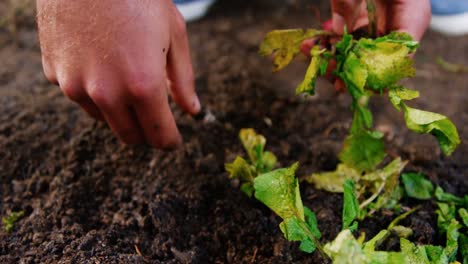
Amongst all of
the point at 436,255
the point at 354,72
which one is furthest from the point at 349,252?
the point at 354,72

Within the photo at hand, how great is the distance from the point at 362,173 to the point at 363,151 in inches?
3.6

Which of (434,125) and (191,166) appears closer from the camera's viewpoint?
(434,125)

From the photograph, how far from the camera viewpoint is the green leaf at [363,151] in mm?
1208

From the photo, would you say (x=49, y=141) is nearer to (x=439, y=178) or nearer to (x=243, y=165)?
(x=243, y=165)

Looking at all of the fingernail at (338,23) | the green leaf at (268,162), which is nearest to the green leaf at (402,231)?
the green leaf at (268,162)

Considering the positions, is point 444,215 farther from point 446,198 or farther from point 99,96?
point 99,96

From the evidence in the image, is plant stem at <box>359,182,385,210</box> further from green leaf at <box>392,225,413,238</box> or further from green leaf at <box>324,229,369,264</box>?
green leaf at <box>324,229,369,264</box>

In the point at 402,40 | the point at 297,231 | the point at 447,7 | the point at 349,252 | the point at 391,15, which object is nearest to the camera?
the point at 349,252

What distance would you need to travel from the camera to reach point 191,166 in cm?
132

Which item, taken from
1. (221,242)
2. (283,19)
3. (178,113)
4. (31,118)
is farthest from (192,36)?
(221,242)

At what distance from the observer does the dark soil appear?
1120 millimetres

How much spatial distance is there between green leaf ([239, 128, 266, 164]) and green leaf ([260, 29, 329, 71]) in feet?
0.71

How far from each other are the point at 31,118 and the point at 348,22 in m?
1.05

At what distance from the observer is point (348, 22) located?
1.28 meters
